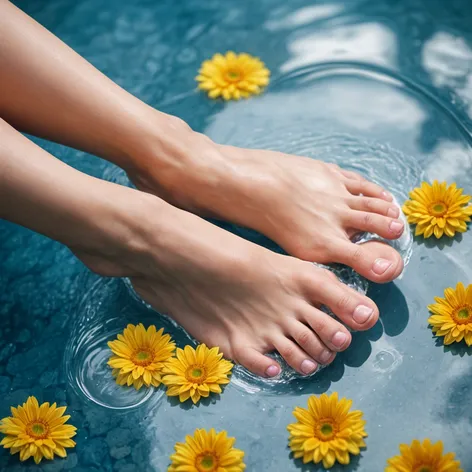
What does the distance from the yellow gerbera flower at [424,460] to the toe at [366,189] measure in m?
0.51

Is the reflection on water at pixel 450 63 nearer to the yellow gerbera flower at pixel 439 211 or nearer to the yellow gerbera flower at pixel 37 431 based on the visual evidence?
the yellow gerbera flower at pixel 439 211

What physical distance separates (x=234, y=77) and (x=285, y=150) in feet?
0.90

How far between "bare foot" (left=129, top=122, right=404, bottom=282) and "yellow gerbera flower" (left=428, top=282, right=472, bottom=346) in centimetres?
10

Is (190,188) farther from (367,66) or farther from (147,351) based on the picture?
(367,66)

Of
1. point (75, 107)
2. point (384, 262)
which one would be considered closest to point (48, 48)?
point (75, 107)

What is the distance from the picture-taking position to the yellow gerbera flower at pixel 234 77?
189 cm

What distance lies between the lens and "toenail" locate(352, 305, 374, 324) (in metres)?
1.38

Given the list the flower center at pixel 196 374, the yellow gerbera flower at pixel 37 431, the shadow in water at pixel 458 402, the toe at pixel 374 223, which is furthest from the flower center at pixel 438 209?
the yellow gerbera flower at pixel 37 431

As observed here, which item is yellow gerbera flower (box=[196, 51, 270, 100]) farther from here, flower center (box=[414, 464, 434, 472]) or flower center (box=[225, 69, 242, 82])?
flower center (box=[414, 464, 434, 472])

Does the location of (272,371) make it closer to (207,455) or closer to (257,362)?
(257,362)

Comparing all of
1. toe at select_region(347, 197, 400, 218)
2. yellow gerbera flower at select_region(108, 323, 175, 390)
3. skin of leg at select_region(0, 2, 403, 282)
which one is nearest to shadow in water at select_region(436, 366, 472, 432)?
skin of leg at select_region(0, 2, 403, 282)

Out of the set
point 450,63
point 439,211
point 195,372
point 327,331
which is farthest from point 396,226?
point 450,63

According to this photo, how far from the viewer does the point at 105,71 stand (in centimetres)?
201

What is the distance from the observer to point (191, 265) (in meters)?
1.37
